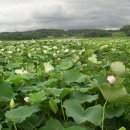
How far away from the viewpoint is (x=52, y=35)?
187 ft

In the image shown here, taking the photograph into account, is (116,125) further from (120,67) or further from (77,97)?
(120,67)

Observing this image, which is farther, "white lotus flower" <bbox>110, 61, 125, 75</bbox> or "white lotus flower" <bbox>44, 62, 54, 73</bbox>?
"white lotus flower" <bbox>44, 62, 54, 73</bbox>

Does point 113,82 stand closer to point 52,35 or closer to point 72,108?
point 72,108

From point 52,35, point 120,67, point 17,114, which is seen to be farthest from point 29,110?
point 52,35

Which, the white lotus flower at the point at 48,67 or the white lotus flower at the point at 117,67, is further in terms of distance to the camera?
the white lotus flower at the point at 48,67

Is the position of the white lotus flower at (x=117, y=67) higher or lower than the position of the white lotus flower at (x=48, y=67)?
higher

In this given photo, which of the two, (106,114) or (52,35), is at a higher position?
(106,114)

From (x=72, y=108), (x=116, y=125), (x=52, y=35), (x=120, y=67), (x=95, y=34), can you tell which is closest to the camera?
(x=72, y=108)

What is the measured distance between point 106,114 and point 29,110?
26 centimetres

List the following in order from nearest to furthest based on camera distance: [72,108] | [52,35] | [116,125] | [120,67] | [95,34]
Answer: [72,108] → [116,125] → [120,67] → [52,35] → [95,34]

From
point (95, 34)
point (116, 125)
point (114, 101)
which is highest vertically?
point (114, 101)

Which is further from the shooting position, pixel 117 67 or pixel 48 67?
pixel 48 67

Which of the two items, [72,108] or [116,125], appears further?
[116,125]

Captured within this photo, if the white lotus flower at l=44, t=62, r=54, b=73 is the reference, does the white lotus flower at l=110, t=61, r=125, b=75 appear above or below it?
above
